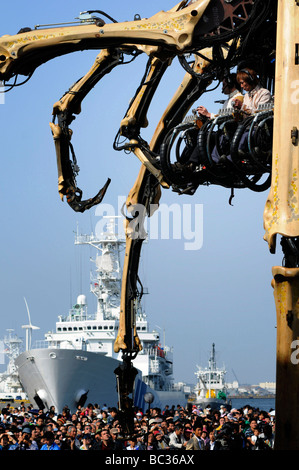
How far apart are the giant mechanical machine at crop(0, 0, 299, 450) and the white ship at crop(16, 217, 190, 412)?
115 ft

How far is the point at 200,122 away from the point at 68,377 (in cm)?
4391

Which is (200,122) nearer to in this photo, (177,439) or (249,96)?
(249,96)

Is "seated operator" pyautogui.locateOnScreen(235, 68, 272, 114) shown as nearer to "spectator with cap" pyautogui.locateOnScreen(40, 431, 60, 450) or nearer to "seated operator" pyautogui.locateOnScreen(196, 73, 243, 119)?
"seated operator" pyautogui.locateOnScreen(196, 73, 243, 119)

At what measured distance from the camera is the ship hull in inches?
2101

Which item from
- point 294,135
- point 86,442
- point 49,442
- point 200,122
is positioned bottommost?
point 86,442

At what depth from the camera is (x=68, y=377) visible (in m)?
53.6

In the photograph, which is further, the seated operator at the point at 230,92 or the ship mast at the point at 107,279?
the ship mast at the point at 107,279

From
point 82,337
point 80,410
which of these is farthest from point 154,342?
point 80,410

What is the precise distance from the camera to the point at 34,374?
54.6 m

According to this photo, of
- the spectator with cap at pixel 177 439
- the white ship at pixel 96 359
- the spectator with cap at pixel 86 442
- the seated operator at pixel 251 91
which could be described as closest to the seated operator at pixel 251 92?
the seated operator at pixel 251 91

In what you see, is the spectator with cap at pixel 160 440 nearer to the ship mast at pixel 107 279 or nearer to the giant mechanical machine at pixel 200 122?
the giant mechanical machine at pixel 200 122

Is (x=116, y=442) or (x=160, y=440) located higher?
(x=116, y=442)

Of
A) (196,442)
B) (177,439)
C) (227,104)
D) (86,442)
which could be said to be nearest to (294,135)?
(227,104)

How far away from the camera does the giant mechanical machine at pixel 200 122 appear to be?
808 centimetres
